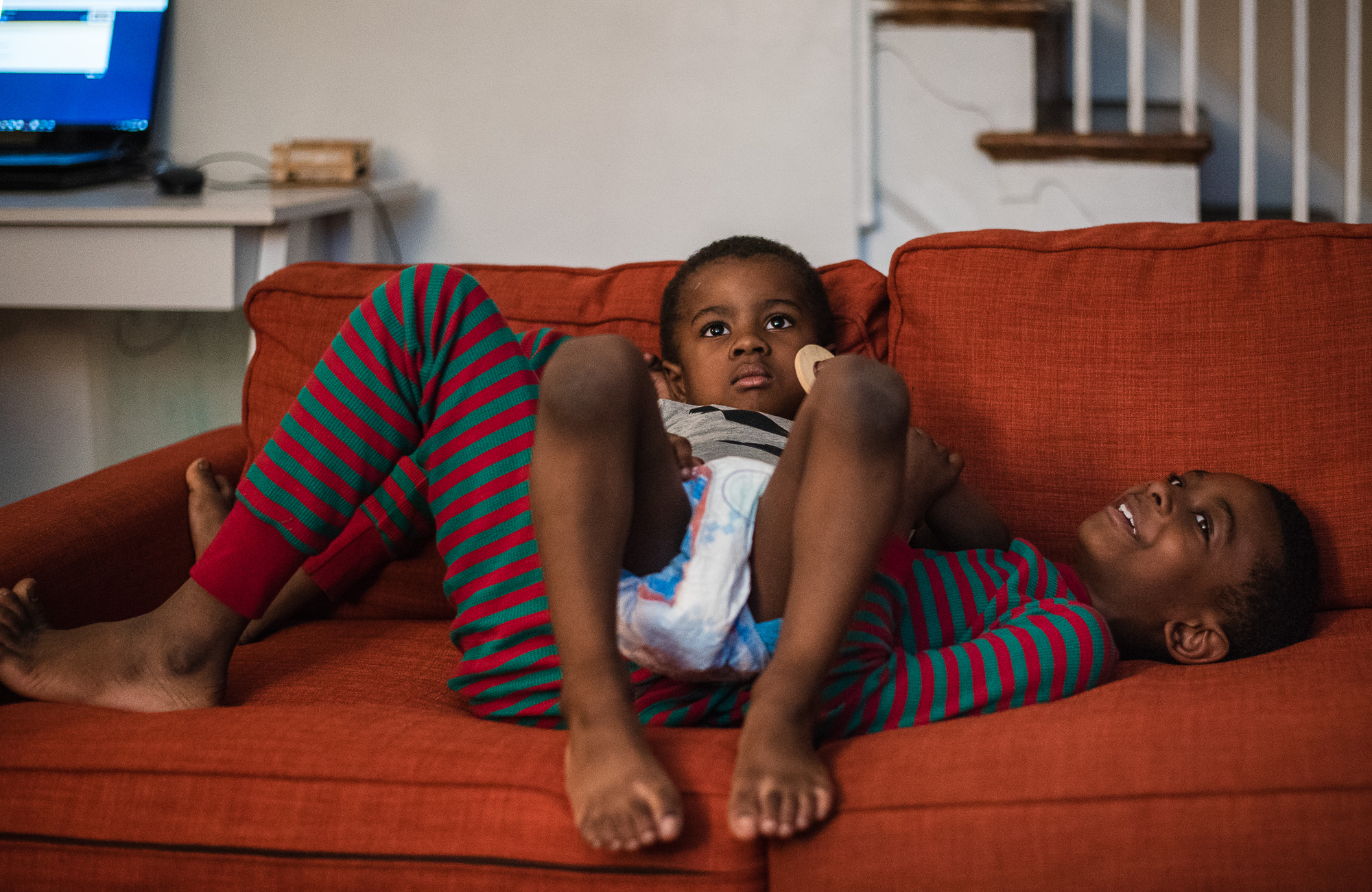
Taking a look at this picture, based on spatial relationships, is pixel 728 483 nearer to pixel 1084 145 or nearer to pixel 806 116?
pixel 806 116

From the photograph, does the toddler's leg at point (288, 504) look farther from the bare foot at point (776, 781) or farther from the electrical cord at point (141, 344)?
the electrical cord at point (141, 344)

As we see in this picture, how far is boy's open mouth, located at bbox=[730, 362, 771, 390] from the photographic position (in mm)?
1172

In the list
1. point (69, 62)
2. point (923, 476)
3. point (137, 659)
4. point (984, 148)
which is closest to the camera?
point (137, 659)

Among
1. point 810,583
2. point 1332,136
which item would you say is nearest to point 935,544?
point 810,583

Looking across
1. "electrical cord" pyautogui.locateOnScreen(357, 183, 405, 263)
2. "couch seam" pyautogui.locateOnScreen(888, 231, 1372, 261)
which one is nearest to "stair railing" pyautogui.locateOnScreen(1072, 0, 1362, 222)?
"couch seam" pyautogui.locateOnScreen(888, 231, 1372, 261)

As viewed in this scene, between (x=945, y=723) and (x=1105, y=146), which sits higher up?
(x=1105, y=146)

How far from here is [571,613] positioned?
770mm

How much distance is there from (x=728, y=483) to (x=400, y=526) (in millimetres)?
479

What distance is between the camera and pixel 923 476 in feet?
3.40

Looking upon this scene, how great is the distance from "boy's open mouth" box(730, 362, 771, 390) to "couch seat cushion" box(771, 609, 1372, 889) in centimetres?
49

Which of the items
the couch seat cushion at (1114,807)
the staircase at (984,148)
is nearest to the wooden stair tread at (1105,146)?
the staircase at (984,148)

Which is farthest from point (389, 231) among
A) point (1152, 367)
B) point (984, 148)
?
point (1152, 367)

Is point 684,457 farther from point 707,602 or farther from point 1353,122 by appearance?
point 1353,122

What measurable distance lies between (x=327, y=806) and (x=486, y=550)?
26 centimetres
